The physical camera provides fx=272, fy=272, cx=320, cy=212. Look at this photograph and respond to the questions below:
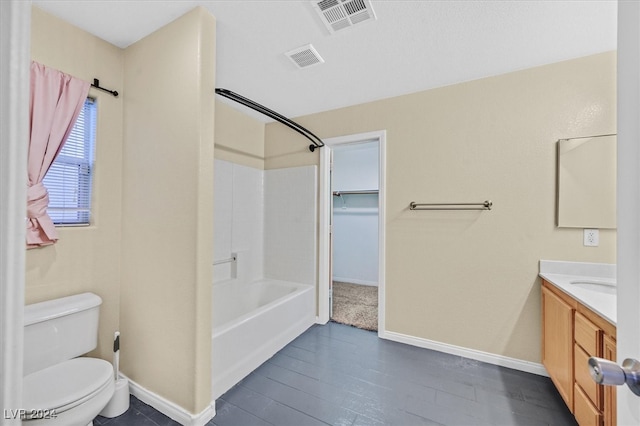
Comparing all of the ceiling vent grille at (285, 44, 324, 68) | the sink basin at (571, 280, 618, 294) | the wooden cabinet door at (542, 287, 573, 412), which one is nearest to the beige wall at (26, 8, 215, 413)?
the ceiling vent grille at (285, 44, 324, 68)

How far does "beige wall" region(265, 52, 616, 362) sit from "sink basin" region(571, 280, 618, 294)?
0.65ft

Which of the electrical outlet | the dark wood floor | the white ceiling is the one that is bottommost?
the dark wood floor

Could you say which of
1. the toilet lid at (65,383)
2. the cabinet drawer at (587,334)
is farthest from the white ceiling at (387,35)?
the toilet lid at (65,383)

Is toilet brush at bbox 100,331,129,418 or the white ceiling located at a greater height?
the white ceiling

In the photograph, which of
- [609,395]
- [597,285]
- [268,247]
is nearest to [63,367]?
[268,247]

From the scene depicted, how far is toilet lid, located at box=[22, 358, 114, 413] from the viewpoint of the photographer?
121cm

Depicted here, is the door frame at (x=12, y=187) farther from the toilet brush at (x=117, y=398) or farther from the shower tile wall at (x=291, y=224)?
the shower tile wall at (x=291, y=224)

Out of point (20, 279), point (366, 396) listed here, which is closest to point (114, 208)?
point (20, 279)

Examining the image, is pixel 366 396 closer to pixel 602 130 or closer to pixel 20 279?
pixel 20 279

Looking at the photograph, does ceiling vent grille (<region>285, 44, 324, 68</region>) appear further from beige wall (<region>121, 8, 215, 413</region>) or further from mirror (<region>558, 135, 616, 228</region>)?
mirror (<region>558, 135, 616, 228</region>)

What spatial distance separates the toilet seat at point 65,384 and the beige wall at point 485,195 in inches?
87.1

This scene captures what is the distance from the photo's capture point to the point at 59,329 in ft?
4.93

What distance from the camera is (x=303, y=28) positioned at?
1738 mm

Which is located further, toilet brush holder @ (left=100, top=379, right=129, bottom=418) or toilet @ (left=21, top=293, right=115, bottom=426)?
toilet brush holder @ (left=100, top=379, right=129, bottom=418)
